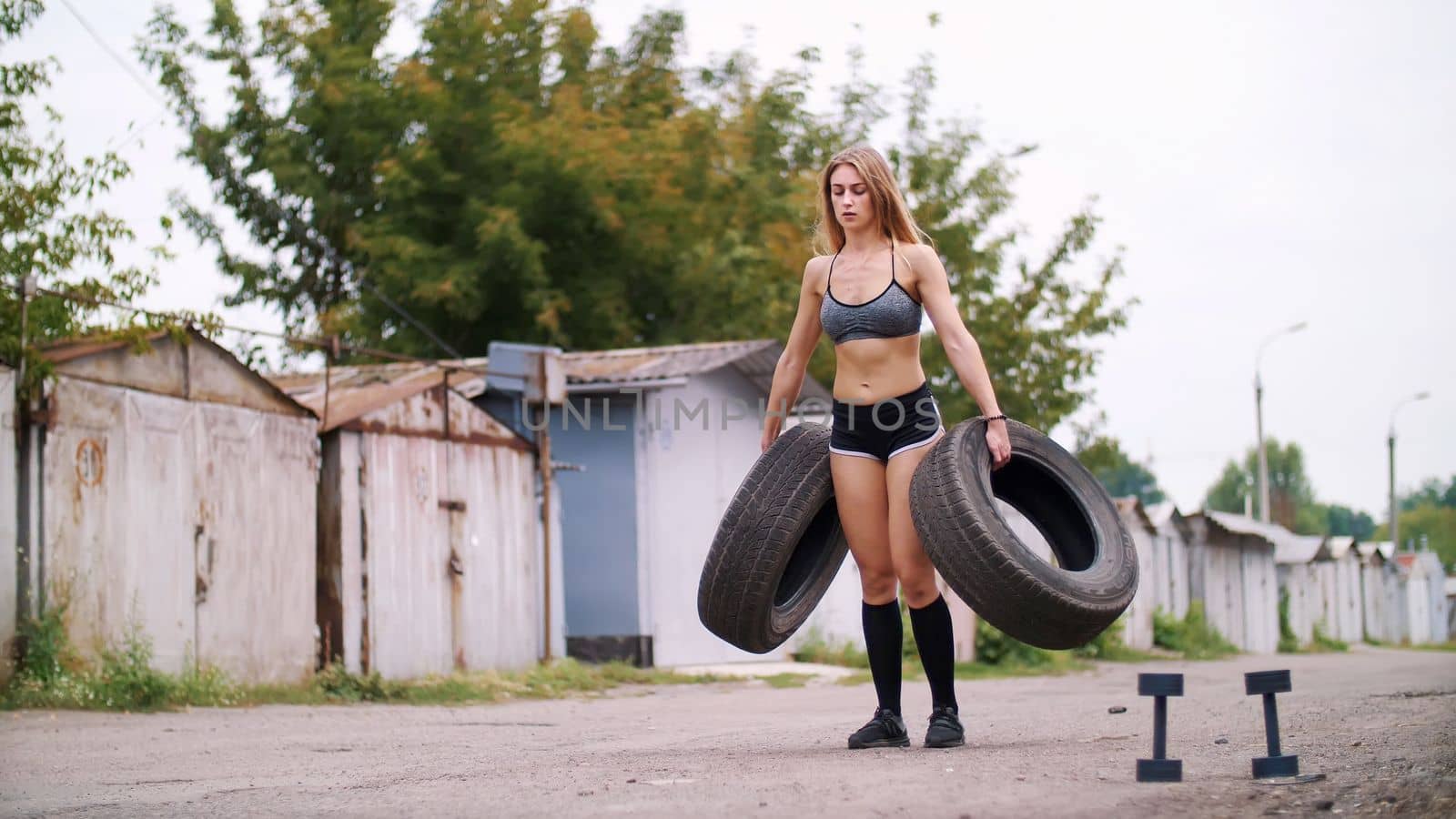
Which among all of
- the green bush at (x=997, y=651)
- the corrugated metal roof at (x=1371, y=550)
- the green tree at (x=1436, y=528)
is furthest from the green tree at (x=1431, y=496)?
the green bush at (x=997, y=651)

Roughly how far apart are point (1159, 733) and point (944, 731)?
1.20m

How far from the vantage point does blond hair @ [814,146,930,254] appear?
5508 millimetres

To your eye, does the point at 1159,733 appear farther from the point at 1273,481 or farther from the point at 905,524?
the point at 1273,481

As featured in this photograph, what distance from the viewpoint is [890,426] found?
213 inches

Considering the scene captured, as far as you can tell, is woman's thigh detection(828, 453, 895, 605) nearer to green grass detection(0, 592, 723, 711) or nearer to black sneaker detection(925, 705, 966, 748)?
black sneaker detection(925, 705, 966, 748)

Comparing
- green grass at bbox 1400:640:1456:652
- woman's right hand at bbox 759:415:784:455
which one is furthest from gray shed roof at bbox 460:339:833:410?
green grass at bbox 1400:640:1456:652

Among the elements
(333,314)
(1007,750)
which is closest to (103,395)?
(1007,750)

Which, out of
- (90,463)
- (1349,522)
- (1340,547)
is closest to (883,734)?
(90,463)

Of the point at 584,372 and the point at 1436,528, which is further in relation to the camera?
the point at 1436,528

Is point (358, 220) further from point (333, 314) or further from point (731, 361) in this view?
point (731, 361)

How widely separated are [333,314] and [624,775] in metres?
17.1

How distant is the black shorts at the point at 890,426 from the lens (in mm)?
5387

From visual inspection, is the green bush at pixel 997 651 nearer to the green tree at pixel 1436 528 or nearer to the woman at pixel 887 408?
the woman at pixel 887 408

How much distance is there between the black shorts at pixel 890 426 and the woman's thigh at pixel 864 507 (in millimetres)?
44
